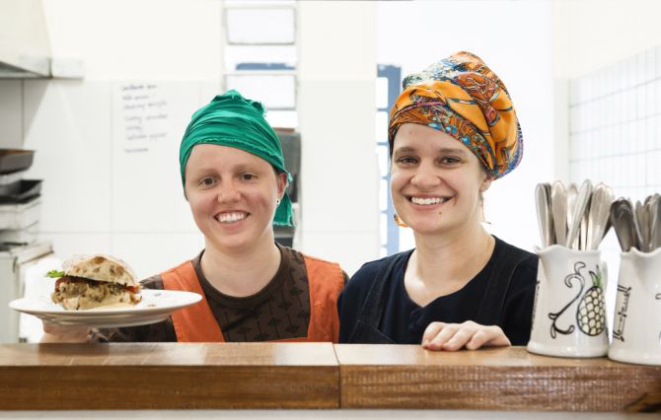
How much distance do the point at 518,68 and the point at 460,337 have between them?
245 centimetres

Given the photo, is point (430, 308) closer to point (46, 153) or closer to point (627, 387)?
point (627, 387)

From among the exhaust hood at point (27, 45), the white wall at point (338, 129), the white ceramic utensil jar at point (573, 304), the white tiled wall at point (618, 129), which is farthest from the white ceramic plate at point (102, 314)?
the white wall at point (338, 129)

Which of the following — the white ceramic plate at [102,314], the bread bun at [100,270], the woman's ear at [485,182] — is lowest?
the white ceramic plate at [102,314]

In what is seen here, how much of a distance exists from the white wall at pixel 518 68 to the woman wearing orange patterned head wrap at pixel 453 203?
66.7 inches

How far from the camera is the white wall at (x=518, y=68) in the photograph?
307 centimetres

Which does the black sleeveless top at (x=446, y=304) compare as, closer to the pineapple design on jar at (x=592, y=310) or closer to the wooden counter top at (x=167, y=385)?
the pineapple design on jar at (x=592, y=310)

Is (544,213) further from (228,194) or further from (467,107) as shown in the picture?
(228,194)

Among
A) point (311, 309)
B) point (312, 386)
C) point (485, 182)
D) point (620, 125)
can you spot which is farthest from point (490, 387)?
point (620, 125)

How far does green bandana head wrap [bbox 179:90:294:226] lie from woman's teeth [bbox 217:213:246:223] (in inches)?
5.4

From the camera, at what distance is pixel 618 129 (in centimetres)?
259

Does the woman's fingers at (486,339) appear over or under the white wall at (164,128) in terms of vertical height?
under

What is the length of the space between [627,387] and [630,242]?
0.18 meters

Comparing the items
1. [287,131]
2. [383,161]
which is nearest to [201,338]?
[287,131]

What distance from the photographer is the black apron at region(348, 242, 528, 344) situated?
1354mm
